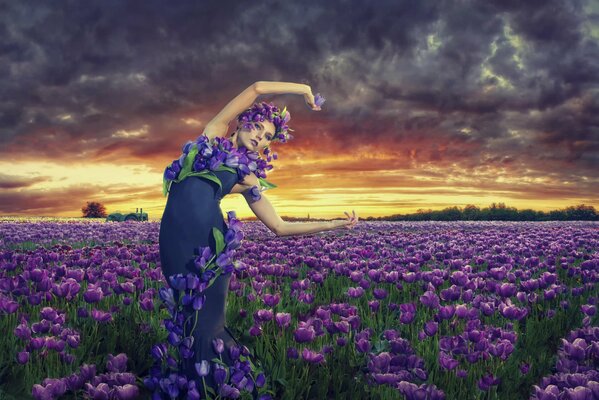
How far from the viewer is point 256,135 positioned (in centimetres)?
517

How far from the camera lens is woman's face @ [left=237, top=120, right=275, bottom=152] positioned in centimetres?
516

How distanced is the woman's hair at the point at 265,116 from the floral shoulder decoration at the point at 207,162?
0.42 m

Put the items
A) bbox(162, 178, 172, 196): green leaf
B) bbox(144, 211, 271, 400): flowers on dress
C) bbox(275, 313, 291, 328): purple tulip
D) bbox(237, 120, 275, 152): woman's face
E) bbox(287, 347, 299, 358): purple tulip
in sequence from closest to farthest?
1. bbox(144, 211, 271, 400): flowers on dress
2. bbox(162, 178, 172, 196): green leaf
3. bbox(287, 347, 299, 358): purple tulip
4. bbox(237, 120, 275, 152): woman's face
5. bbox(275, 313, 291, 328): purple tulip

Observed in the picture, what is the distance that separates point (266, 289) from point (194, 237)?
3.60 metres

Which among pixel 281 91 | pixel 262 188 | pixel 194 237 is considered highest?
pixel 281 91

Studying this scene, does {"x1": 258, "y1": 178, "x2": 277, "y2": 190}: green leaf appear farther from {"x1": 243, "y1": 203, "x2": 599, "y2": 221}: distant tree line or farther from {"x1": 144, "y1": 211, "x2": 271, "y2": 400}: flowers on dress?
{"x1": 243, "y1": 203, "x2": 599, "y2": 221}: distant tree line

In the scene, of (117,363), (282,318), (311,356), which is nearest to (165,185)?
(117,363)

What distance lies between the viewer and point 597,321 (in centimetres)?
662

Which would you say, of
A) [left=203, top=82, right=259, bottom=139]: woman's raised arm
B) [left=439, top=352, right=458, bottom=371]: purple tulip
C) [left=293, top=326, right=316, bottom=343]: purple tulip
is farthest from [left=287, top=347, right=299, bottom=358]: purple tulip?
[left=203, top=82, right=259, bottom=139]: woman's raised arm

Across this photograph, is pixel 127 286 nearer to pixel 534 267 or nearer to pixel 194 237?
pixel 194 237

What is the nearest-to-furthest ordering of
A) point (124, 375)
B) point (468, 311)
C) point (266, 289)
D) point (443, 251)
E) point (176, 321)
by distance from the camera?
point (124, 375) < point (176, 321) < point (468, 311) < point (266, 289) < point (443, 251)

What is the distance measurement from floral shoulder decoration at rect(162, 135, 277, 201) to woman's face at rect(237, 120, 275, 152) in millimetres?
278

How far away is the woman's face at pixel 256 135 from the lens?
516cm

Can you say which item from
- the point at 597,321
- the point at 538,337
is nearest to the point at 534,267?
the point at 597,321
